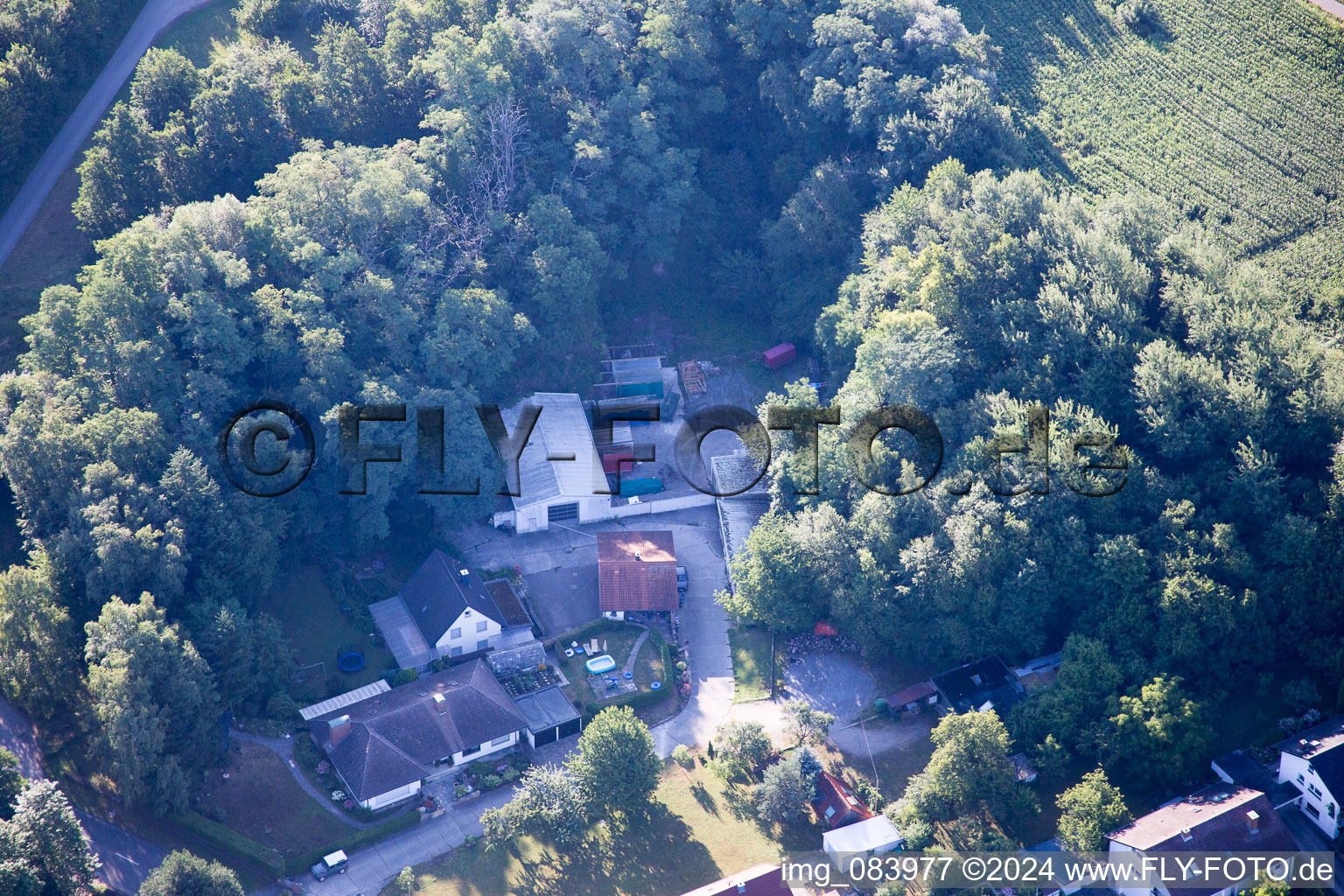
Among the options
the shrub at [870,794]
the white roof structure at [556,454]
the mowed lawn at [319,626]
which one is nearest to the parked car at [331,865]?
the mowed lawn at [319,626]

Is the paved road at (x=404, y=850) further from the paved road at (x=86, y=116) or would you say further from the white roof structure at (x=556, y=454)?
the paved road at (x=86, y=116)

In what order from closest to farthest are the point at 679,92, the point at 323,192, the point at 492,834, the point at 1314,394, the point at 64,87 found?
1. the point at 492,834
2. the point at 1314,394
3. the point at 323,192
4. the point at 64,87
5. the point at 679,92

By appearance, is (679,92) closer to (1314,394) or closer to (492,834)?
(1314,394)

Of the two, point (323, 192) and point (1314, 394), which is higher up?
point (323, 192)

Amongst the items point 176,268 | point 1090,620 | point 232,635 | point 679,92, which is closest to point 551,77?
point 679,92

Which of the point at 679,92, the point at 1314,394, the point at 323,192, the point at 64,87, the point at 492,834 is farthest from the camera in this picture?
the point at 679,92

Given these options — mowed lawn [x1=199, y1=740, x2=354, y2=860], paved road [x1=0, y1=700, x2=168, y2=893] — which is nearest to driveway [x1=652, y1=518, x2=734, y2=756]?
mowed lawn [x1=199, y1=740, x2=354, y2=860]

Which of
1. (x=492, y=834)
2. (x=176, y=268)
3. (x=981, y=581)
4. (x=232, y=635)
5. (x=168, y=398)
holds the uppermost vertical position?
(x=176, y=268)
